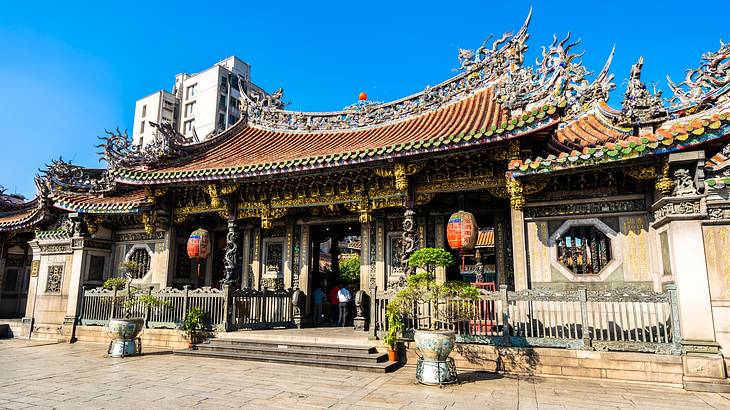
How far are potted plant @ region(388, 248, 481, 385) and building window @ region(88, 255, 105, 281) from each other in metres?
9.63

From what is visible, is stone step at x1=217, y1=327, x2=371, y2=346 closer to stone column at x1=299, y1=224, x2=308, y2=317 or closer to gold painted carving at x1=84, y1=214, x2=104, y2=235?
stone column at x1=299, y1=224, x2=308, y2=317

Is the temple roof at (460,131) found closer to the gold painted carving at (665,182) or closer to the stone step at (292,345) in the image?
the gold painted carving at (665,182)

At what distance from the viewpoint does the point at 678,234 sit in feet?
21.9

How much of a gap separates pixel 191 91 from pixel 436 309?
171 feet

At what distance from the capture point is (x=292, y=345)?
877cm

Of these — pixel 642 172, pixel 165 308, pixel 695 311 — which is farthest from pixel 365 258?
pixel 695 311

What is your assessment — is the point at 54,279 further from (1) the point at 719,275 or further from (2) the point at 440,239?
(1) the point at 719,275

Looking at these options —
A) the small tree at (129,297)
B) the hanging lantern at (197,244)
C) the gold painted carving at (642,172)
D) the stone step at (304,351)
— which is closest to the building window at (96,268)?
the small tree at (129,297)

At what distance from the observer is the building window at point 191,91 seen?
5134 cm

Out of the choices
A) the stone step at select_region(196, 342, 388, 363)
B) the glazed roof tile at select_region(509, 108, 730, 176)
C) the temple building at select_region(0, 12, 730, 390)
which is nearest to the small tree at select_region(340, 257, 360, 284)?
the temple building at select_region(0, 12, 730, 390)

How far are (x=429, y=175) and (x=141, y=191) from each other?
9.08 meters

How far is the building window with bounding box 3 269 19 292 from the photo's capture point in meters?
16.2

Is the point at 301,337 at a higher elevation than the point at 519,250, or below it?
below

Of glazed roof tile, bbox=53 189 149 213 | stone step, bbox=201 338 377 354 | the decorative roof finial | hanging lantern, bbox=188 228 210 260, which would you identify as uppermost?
the decorative roof finial
